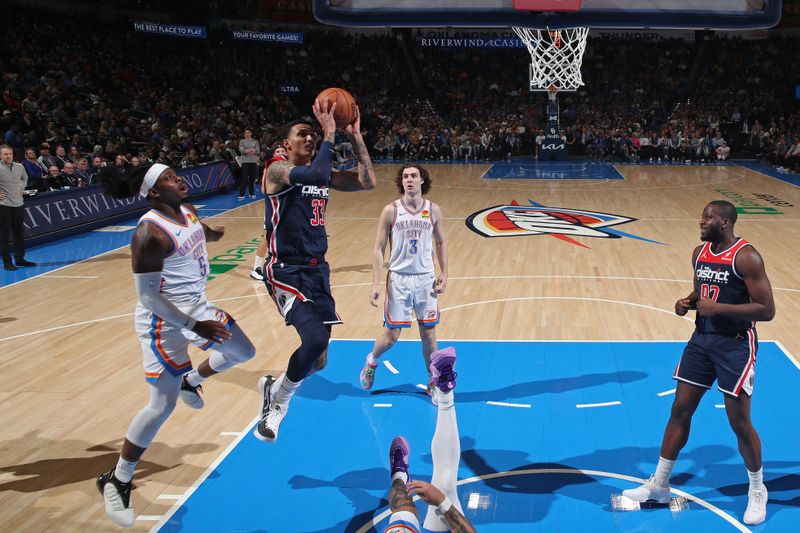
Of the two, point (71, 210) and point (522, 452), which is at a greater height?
point (71, 210)

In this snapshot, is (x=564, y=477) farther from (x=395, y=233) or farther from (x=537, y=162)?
(x=537, y=162)

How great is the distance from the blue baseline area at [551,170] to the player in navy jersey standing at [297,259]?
56.9 ft

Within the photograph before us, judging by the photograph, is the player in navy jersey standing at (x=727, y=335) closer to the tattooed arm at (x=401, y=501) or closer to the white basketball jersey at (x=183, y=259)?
the tattooed arm at (x=401, y=501)

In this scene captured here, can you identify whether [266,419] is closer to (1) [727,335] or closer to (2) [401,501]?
(2) [401,501]

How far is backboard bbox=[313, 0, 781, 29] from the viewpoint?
12.9 feet

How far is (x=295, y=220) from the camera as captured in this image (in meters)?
4.99

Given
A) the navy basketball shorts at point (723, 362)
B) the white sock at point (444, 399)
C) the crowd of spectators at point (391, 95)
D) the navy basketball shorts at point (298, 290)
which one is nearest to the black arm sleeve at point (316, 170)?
the navy basketball shorts at point (298, 290)

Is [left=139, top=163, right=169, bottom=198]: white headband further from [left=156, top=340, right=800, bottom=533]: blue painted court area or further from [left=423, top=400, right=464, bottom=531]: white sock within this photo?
[left=423, top=400, right=464, bottom=531]: white sock

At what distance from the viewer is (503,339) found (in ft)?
24.8

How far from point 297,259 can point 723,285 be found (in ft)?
8.38

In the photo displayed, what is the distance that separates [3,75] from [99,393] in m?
18.3

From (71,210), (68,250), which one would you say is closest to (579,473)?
(68,250)

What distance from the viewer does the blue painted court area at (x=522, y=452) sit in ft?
14.0

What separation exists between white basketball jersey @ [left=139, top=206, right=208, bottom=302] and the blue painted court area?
124 centimetres
